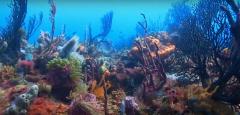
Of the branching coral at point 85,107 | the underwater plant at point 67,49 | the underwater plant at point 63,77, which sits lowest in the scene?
the branching coral at point 85,107

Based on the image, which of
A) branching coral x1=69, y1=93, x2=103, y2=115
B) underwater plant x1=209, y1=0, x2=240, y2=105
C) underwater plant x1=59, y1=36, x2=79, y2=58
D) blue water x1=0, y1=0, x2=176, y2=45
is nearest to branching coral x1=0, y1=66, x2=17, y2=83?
underwater plant x1=59, y1=36, x2=79, y2=58

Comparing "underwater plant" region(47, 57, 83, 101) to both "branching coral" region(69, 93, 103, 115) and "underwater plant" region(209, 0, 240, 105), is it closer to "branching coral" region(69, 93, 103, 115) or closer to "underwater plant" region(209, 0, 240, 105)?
"branching coral" region(69, 93, 103, 115)

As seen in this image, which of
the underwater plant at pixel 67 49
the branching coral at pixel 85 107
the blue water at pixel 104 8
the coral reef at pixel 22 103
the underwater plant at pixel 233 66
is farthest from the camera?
the blue water at pixel 104 8

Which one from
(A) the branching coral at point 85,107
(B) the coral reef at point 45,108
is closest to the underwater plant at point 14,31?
(B) the coral reef at point 45,108

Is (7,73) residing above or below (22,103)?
above

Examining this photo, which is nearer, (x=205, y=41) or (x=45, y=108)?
(x=45, y=108)

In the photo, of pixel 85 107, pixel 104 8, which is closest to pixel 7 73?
pixel 85 107

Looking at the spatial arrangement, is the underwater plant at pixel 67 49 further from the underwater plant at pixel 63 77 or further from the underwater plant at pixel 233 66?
the underwater plant at pixel 233 66

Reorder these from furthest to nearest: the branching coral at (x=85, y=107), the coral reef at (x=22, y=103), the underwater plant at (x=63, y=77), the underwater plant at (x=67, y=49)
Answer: the underwater plant at (x=67, y=49)
the underwater plant at (x=63, y=77)
the coral reef at (x=22, y=103)
the branching coral at (x=85, y=107)

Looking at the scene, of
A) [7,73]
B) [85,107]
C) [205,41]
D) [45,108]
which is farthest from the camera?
[7,73]

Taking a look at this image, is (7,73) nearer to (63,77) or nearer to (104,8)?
(63,77)

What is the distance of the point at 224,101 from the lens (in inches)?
235

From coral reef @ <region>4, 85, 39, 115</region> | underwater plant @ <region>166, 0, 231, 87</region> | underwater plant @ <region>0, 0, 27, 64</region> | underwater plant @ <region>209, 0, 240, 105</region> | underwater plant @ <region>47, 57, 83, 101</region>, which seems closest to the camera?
underwater plant @ <region>209, 0, 240, 105</region>

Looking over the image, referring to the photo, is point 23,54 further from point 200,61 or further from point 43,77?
point 200,61
